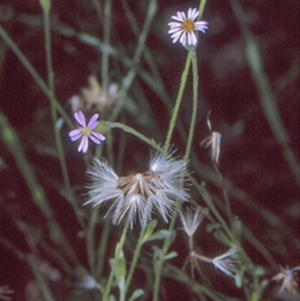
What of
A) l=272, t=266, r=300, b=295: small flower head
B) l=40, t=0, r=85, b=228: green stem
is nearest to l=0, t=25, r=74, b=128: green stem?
l=40, t=0, r=85, b=228: green stem

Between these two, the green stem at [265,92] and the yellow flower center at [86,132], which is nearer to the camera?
the yellow flower center at [86,132]

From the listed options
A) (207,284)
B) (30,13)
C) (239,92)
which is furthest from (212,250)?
(30,13)

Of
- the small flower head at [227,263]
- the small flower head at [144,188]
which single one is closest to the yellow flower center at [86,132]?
the small flower head at [144,188]

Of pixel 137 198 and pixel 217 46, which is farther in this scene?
pixel 217 46

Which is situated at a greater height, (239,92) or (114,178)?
(239,92)

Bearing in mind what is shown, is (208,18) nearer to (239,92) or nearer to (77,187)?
(239,92)

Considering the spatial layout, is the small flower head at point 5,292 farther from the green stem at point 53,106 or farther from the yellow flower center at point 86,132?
the yellow flower center at point 86,132
